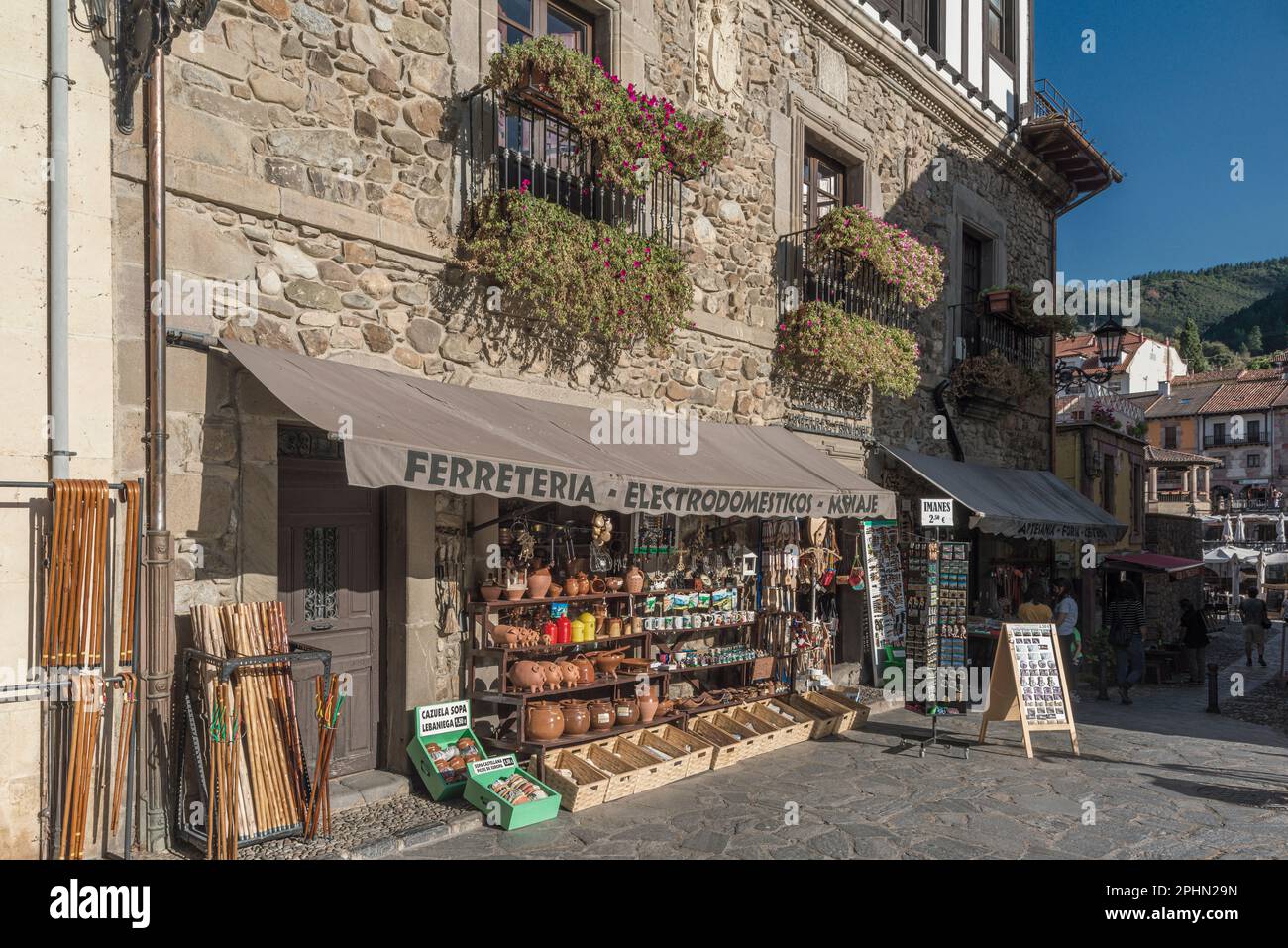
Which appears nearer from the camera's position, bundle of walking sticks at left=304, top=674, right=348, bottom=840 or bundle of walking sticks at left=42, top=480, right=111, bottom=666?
bundle of walking sticks at left=42, top=480, right=111, bottom=666

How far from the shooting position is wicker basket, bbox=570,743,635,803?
6.42 meters

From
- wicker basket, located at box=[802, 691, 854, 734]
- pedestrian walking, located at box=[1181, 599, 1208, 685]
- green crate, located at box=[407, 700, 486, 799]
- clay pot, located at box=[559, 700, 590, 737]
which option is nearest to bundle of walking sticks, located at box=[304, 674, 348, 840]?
green crate, located at box=[407, 700, 486, 799]

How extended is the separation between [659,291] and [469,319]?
180 centimetres

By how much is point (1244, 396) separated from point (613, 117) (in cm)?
Result: 6347

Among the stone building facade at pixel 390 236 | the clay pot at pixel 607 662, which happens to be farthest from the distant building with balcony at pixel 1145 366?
the clay pot at pixel 607 662

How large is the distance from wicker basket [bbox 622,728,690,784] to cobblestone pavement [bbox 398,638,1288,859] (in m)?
0.13

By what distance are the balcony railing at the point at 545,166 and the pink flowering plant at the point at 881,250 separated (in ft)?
7.23

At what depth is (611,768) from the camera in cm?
671

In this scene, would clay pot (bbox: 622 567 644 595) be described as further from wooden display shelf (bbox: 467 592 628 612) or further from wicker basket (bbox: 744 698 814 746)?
wicker basket (bbox: 744 698 814 746)

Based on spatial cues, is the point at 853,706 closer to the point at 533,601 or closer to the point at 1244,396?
the point at 533,601

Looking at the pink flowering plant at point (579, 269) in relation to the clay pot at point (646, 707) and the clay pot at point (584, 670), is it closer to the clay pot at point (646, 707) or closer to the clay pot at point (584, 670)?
the clay pot at point (584, 670)

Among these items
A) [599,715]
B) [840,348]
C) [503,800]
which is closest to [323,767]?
[503,800]

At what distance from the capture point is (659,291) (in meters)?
7.88
